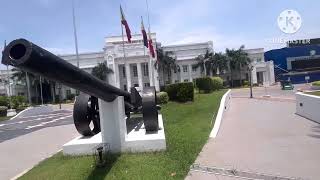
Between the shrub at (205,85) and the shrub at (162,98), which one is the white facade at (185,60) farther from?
the shrub at (162,98)

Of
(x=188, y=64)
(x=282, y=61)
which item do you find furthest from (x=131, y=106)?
(x=282, y=61)

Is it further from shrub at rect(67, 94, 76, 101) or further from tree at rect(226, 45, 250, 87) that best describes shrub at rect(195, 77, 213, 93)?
shrub at rect(67, 94, 76, 101)

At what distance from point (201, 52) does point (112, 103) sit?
222 ft

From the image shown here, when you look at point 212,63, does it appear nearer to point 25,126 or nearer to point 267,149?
point 25,126

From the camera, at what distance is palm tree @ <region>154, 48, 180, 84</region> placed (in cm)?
7100

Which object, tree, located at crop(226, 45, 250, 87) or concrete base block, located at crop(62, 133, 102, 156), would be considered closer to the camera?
concrete base block, located at crop(62, 133, 102, 156)

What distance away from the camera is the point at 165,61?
71500mm

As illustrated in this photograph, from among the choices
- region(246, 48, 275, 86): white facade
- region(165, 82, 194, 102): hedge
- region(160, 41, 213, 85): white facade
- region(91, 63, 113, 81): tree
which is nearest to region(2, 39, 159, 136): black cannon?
region(165, 82, 194, 102): hedge

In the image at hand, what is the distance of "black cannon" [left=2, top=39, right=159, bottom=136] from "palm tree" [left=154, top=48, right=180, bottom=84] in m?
59.0

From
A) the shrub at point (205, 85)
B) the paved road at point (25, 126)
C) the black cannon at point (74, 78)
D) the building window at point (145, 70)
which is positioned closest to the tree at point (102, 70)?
the building window at point (145, 70)

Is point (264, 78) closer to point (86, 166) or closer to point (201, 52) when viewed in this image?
point (201, 52)

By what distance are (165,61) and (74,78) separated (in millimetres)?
65456

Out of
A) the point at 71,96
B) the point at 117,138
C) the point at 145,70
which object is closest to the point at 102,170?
the point at 117,138

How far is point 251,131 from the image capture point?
531 inches
